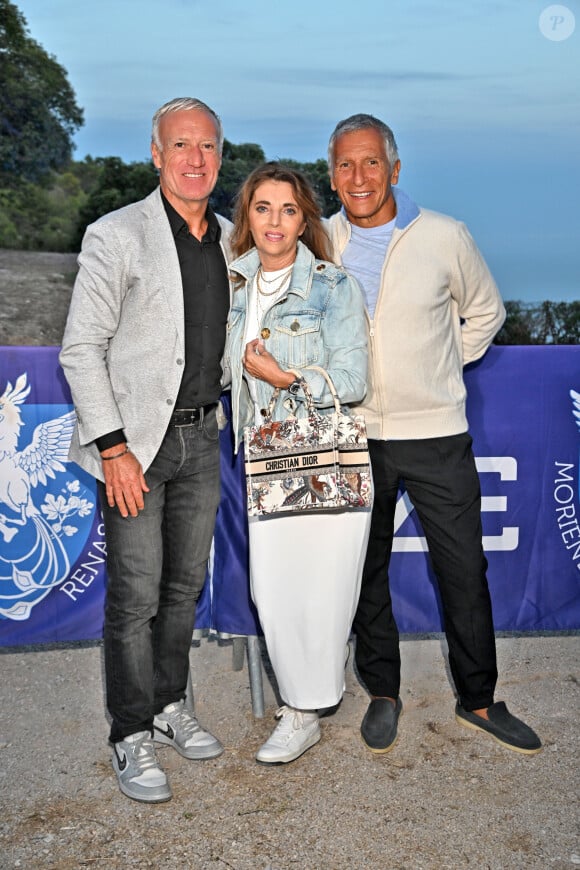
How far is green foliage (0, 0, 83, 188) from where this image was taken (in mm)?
28500

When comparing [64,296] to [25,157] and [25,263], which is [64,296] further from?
[25,157]

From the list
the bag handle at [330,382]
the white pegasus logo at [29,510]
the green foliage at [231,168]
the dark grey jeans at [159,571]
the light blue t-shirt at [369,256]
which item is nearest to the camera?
the bag handle at [330,382]

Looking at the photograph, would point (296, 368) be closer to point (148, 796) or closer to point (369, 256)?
point (369, 256)

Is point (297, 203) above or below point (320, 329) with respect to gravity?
above

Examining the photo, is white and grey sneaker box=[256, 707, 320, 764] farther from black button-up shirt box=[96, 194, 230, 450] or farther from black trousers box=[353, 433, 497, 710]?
black button-up shirt box=[96, 194, 230, 450]

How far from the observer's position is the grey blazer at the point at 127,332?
10.7ft

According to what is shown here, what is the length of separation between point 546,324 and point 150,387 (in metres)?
4.85

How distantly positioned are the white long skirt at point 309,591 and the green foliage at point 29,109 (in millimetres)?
26730

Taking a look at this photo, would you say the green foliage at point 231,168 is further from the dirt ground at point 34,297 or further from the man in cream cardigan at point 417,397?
the man in cream cardigan at point 417,397

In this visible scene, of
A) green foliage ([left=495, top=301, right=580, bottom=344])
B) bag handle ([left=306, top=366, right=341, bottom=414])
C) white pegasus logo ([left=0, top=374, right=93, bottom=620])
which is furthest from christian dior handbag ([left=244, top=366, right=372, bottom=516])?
green foliage ([left=495, top=301, right=580, bottom=344])

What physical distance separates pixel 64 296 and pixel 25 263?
368 cm

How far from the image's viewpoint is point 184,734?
12.4 ft

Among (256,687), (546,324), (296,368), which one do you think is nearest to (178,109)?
(296,368)

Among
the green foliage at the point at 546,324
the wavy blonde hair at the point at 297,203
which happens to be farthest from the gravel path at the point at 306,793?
the green foliage at the point at 546,324
